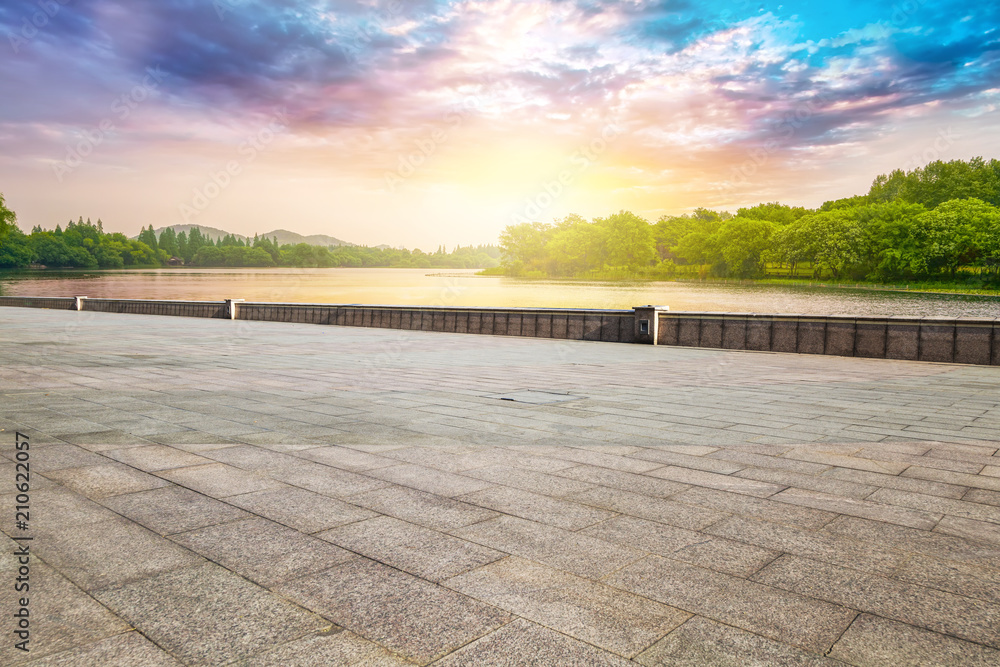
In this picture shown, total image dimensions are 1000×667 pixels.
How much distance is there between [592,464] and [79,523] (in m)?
3.29

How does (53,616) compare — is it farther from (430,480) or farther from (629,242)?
(629,242)

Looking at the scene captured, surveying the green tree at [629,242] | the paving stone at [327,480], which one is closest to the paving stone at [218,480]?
the paving stone at [327,480]

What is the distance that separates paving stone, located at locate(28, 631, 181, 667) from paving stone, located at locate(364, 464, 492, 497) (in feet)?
6.44

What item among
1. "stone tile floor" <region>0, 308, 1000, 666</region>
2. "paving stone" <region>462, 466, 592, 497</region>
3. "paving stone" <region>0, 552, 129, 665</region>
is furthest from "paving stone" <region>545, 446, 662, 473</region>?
"paving stone" <region>0, 552, 129, 665</region>

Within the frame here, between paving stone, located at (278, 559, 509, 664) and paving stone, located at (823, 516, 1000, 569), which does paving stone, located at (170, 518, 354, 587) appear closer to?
paving stone, located at (278, 559, 509, 664)

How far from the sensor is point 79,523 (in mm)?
3502

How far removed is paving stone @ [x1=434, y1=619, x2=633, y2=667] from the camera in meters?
2.22

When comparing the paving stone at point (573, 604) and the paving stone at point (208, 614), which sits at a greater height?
the paving stone at point (573, 604)

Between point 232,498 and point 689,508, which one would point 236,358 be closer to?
point 232,498

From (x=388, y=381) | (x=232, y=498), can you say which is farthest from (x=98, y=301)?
(x=232, y=498)

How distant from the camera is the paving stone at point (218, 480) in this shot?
4.10 m

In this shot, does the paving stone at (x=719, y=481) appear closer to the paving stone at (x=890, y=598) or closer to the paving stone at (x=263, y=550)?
the paving stone at (x=890, y=598)

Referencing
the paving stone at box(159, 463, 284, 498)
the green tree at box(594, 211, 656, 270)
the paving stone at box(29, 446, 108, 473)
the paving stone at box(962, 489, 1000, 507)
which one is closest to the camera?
the paving stone at box(962, 489, 1000, 507)

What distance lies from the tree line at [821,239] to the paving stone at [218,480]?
82774 millimetres
